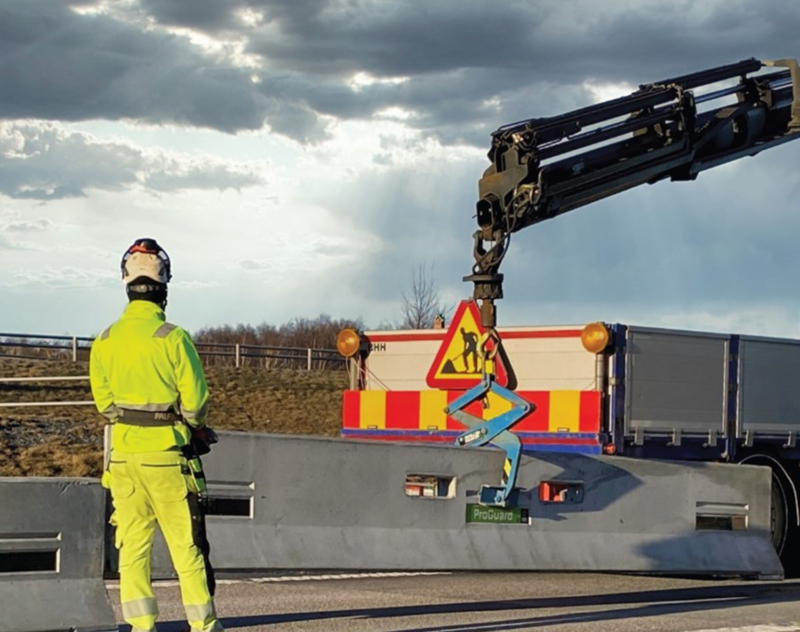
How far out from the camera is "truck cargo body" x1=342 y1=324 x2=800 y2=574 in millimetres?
11852

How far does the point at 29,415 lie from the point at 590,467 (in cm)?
1879

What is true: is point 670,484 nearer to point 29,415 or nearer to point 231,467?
point 231,467

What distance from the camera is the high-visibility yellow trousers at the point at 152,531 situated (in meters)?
6.85

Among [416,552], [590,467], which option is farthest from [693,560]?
[416,552]

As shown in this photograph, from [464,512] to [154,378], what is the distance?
3637 mm

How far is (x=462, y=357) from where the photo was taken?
36.6ft

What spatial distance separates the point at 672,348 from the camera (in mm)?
12352

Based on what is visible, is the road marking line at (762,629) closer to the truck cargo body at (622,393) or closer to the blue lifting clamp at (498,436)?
the blue lifting clamp at (498,436)

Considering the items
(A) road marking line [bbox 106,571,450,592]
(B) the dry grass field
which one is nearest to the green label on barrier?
(A) road marking line [bbox 106,571,450,592]

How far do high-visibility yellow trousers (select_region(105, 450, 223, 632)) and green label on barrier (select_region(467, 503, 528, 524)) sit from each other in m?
3.36

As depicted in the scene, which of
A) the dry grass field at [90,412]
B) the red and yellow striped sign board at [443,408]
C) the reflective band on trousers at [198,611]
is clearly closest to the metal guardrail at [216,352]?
the dry grass field at [90,412]

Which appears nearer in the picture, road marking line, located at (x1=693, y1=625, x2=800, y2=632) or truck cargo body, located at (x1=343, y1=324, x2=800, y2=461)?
road marking line, located at (x1=693, y1=625, x2=800, y2=632)

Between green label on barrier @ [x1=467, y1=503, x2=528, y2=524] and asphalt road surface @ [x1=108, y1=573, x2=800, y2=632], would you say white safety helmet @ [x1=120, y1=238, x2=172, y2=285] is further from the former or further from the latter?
green label on barrier @ [x1=467, y1=503, x2=528, y2=524]

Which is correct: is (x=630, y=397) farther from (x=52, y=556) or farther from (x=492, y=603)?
(x=52, y=556)
